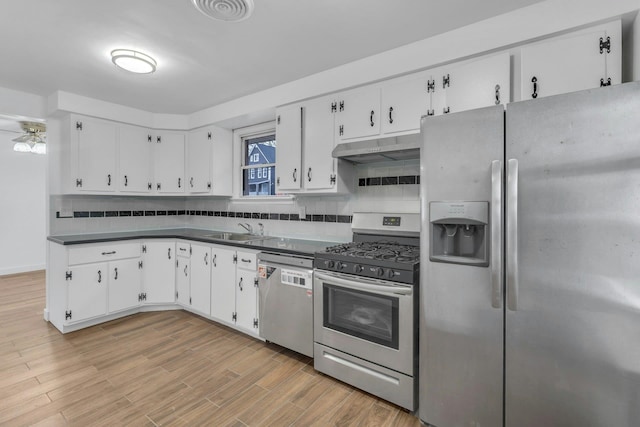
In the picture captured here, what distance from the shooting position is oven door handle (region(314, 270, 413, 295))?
193 centimetres

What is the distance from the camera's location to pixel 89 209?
384cm

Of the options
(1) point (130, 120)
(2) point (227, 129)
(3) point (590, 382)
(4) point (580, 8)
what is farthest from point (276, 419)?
(1) point (130, 120)

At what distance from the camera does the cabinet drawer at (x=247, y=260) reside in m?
2.90

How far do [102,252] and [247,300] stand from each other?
5.92 ft

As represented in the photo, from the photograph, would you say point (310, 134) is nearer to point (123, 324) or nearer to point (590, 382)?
point (590, 382)

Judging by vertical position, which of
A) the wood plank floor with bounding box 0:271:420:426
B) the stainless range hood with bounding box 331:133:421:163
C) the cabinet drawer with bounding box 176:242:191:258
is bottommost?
the wood plank floor with bounding box 0:271:420:426

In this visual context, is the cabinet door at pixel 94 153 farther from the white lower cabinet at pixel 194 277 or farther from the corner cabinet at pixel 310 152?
the corner cabinet at pixel 310 152

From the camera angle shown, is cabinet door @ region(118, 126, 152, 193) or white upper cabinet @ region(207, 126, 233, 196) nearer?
cabinet door @ region(118, 126, 152, 193)

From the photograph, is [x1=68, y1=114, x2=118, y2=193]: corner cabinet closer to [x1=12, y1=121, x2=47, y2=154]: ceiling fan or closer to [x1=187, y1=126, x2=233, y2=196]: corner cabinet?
[x1=187, y1=126, x2=233, y2=196]: corner cabinet

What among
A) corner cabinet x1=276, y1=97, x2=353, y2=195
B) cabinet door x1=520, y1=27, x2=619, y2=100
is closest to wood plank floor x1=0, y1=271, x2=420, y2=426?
corner cabinet x1=276, y1=97, x2=353, y2=195

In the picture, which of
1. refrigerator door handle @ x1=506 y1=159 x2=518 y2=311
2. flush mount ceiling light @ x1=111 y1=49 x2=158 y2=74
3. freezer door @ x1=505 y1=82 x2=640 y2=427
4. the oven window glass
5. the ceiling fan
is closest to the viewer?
freezer door @ x1=505 y1=82 x2=640 y2=427

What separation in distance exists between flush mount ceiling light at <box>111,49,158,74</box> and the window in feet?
5.28

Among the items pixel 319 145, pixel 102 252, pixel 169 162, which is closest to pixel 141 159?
pixel 169 162

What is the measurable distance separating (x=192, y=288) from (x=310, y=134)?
2309 mm
